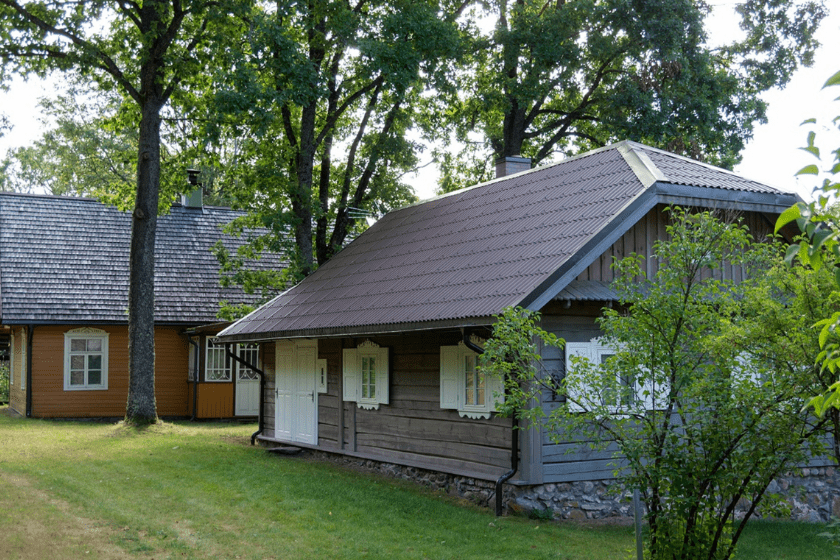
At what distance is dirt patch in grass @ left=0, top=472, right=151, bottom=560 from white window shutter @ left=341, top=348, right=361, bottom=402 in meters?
5.33

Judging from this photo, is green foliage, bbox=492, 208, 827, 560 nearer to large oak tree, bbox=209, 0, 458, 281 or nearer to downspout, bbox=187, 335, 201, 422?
large oak tree, bbox=209, 0, 458, 281

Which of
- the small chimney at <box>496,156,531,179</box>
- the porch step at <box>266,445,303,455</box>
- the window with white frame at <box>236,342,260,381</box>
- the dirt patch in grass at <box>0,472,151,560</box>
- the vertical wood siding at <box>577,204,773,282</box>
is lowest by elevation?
the porch step at <box>266,445,303,455</box>

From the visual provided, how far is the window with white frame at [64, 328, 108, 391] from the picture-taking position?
76.9ft

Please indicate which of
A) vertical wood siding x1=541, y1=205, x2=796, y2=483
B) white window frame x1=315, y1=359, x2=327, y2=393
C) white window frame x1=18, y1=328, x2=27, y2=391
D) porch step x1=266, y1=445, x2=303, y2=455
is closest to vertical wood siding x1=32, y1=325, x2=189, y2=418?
white window frame x1=18, y1=328, x2=27, y2=391

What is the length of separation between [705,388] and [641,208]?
5.53m

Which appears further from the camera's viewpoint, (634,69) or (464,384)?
(634,69)

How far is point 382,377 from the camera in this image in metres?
14.4

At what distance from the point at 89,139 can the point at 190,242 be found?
54.6 feet

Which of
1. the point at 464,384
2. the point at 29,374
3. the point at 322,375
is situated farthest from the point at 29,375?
the point at 464,384

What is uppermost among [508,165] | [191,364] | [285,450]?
[508,165]

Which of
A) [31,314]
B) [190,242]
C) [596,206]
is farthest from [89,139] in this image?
[596,206]

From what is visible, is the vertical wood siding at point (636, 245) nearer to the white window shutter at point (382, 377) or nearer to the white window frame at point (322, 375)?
the white window shutter at point (382, 377)

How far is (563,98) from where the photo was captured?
2605 centimetres

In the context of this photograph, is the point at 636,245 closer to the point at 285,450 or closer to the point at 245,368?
the point at 285,450
